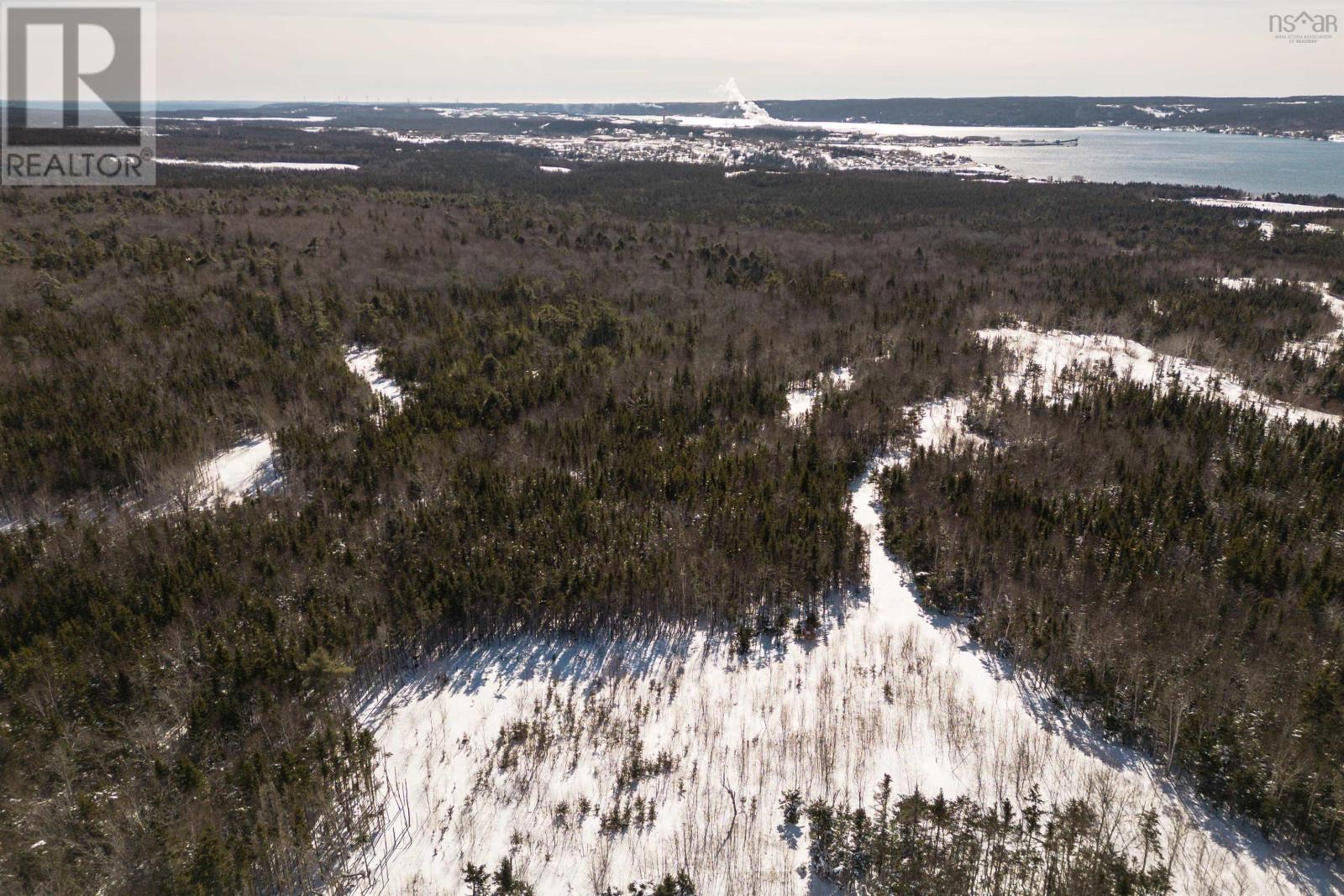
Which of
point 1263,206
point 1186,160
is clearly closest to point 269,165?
point 1263,206

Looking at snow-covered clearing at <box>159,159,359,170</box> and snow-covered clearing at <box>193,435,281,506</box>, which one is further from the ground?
snow-covered clearing at <box>159,159,359,170</box>

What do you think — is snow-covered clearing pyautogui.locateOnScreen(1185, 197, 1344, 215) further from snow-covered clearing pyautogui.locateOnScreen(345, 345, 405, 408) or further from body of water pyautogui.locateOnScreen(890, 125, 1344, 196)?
snow-covered clearing pyautogui.locateOnScreen(345, 345, 405, 408)

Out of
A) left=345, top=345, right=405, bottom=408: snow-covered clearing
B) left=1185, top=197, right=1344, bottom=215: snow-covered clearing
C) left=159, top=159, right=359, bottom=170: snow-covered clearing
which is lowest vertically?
left=345, top=345, right=405, bottom=408: snow-covered clearing

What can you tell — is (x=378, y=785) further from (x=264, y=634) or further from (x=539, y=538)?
(x=539, y=538)

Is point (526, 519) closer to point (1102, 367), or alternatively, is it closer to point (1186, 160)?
point (1102, 367)

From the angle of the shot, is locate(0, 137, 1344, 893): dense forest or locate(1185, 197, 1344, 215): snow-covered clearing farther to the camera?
locate(1185, 197, 1344, 215): snow-covered clearing

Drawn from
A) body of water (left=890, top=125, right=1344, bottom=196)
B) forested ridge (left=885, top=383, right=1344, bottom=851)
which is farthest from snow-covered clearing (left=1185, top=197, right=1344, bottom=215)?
forested ridge (left=885, top=383, right=1344, bottom=851)

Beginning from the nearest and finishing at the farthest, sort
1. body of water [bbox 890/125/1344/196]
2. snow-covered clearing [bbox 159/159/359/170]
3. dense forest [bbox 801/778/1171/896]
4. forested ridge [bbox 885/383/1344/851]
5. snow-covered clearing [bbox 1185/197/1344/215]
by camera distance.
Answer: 1. dense forest [bbox 801/778/1171/896]
2. forested ridge [bbox 885/383/1344/851]
3. snow-covered clearing [bbox 1185/197/1344/215]
4. snow-covered clearing [bbox 159/159/359/170]
5. body of water [bbox 890/125/1344/196]
